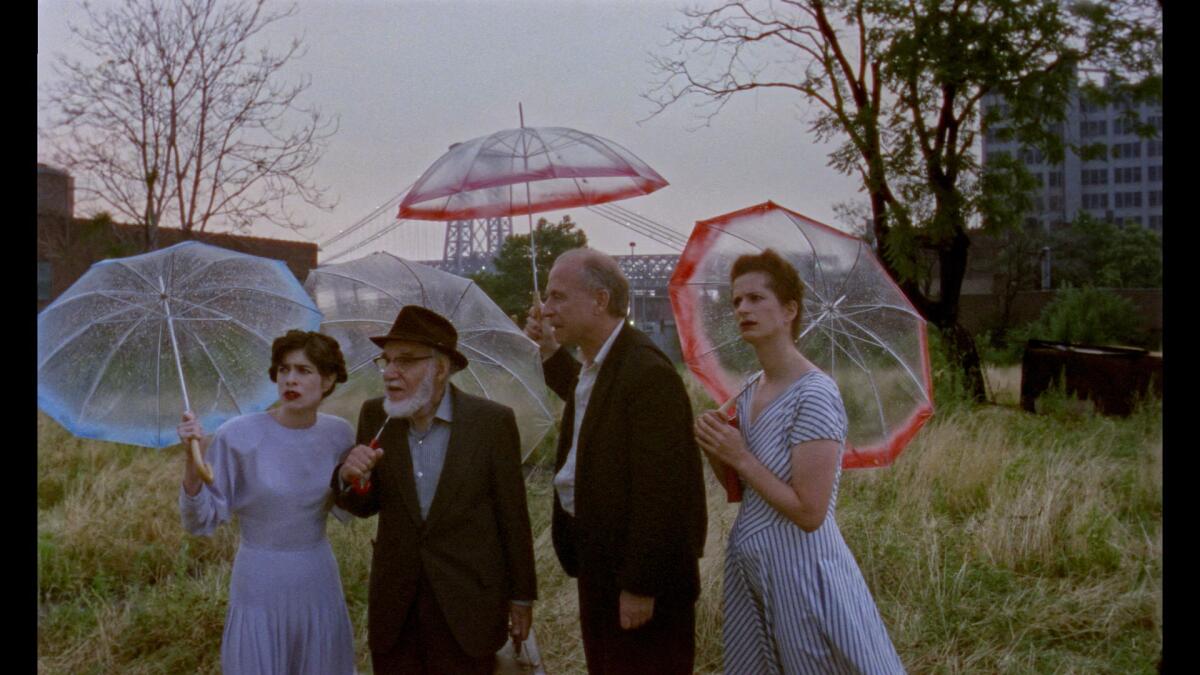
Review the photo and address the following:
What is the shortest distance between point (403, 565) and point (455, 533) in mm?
208

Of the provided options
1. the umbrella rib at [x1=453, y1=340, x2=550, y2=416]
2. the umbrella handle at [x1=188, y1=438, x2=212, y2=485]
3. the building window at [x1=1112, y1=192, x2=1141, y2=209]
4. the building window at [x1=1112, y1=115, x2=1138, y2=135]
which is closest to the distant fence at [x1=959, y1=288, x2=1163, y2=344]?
the building window at [x1=1112, y1=115, x2=1138, y2=135]

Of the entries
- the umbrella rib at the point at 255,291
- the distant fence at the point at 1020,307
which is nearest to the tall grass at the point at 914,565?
the umbrella rib at the point at 255,291

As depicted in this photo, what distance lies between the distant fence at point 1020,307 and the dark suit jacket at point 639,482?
23.1 m

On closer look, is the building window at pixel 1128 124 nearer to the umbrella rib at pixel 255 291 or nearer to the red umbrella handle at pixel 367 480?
the umbrella rib at pixel 255 291

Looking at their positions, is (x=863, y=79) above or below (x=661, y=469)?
above

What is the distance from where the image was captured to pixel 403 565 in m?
3.39

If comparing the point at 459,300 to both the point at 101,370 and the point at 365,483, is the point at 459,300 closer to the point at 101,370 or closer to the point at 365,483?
the point at 101,370

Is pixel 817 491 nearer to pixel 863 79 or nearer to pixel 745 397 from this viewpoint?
pixel 745 397

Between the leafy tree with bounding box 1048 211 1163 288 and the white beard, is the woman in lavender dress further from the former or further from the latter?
the leafy tree with bounding box 1048 211 1163 288

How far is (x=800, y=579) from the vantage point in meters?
3.10

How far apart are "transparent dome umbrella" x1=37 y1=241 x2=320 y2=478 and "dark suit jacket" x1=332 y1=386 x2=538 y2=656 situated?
2.40 feet

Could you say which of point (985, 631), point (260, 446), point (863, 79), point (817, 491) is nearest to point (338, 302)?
point (260, 446)

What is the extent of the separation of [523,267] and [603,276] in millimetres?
8314

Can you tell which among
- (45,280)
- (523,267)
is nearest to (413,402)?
(523,267)
